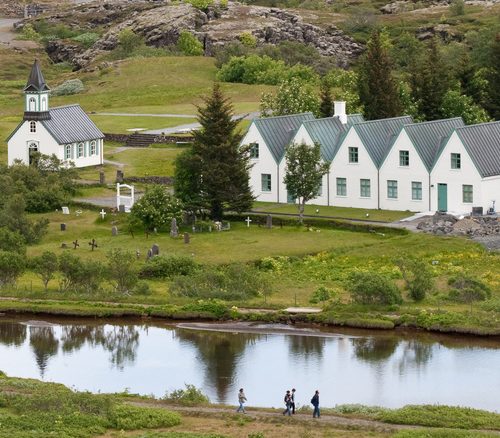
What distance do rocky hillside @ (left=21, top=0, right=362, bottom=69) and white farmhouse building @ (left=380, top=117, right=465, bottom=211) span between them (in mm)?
70203

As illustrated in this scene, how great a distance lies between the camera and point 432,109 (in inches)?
4587

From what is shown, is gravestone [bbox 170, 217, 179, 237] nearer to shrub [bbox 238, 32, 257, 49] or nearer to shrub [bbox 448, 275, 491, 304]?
shrub [bbox 448, 275, 491, 304]

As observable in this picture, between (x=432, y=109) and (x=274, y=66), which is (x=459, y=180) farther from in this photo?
(x=274, y=66)

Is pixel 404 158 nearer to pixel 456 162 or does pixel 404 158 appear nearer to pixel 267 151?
pixel 456 162

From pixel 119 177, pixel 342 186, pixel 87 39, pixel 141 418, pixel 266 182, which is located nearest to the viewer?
pixel 141 418

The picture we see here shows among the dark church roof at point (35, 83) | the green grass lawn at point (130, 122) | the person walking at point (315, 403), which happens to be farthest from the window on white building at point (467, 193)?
the person walking at point (315, 403)

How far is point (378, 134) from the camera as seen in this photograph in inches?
4031

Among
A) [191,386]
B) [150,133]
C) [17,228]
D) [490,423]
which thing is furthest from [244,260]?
[150,133]

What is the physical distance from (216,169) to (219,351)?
25041 millimetres

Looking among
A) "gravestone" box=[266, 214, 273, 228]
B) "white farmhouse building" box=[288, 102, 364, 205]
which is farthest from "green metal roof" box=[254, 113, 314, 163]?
"gravestone" box=[266, 214, 273, 228]

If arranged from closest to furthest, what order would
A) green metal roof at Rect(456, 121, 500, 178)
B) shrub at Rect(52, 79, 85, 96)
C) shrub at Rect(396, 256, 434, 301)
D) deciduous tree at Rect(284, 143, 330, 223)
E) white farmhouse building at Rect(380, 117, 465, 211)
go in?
shrub at Rect(396, 256, 434, 301) < green metal roof at Rect(456, 121, 500, 178) < deciduous tree at Rect(284, 143, 330, 223) < white farmhouse building at Rect(380, 117, 465, 211) < shrub at Rect(52, 79, 85, 96)

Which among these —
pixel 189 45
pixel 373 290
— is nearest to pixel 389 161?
pixel 373 290

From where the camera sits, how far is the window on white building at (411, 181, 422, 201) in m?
99.6

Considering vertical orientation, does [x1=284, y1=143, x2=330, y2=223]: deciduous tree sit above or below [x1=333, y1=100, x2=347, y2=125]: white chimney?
below
